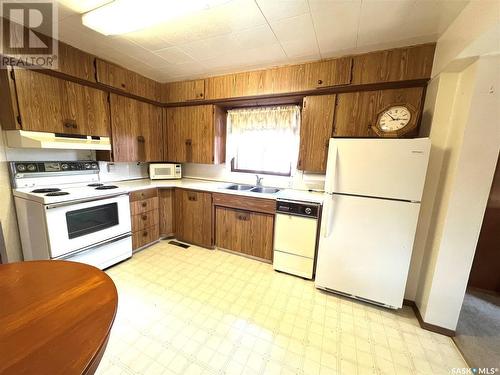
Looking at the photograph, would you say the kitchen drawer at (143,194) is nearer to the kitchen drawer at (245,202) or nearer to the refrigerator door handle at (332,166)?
the kitchen drawer at (245,202)

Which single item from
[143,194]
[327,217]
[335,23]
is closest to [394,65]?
[335,23]

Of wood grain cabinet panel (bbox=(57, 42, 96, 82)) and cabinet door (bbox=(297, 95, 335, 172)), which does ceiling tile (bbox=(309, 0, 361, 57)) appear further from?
wood grain cabinet panel (bbox=(57, 42, 96, 82))

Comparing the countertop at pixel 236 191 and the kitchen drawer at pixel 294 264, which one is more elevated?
the countertop at pixel 236 191

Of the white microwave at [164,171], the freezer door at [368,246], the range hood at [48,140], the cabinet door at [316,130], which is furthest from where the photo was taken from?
the white microwave at [164,171]

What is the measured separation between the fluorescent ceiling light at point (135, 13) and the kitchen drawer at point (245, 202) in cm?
183

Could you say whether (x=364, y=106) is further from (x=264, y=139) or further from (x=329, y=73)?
(x=264, y=139)

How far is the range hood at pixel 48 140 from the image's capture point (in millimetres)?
1866

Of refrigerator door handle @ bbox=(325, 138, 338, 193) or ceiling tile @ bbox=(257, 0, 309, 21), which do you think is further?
refrigerator door handle @ bbox=(325, 138, 338, 193)

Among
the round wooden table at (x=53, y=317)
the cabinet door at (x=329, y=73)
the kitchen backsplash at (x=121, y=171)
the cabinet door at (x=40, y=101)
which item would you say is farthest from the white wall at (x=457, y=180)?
the kitchen backsplash at (x=121, y=171)

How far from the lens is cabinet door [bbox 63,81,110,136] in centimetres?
216

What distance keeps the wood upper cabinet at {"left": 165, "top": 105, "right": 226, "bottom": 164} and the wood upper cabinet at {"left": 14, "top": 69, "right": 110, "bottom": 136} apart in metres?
0.91

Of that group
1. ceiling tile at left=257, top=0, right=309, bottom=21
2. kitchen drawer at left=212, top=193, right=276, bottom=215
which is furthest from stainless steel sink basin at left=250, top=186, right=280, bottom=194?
ceiling tile at left=257, top=0, right=309, bottom=21

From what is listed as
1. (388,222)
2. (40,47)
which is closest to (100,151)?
(40,47)

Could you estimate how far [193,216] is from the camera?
9.76 ft
